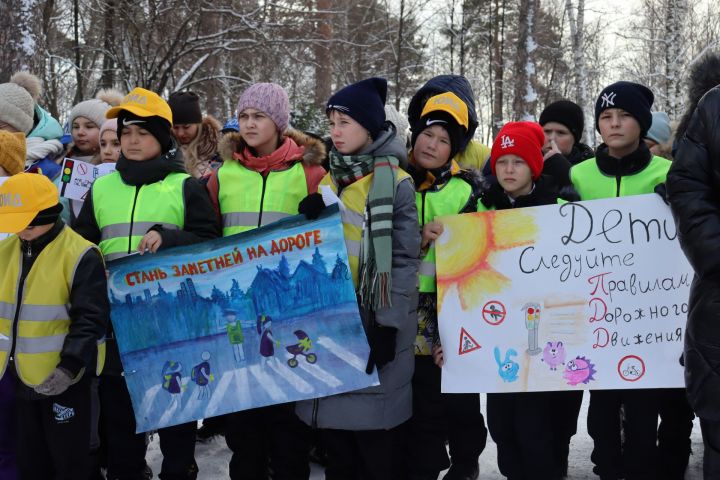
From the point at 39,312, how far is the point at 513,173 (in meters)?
2.48

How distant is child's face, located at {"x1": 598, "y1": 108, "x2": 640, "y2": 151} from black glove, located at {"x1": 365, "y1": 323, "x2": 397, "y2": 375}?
158cm

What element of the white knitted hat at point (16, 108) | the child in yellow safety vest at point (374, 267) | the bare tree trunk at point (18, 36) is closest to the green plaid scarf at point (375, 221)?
the child in yellow safety vest at point (374, 267)

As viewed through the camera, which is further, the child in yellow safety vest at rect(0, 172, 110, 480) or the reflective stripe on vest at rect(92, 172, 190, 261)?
the reflective stripe on vest at rect(92, 172, 190, 261)

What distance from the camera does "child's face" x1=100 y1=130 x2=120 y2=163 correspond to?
172 inches

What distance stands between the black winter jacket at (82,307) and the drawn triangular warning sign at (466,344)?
1.81 meters

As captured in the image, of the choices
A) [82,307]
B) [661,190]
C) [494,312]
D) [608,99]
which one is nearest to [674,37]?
[608,99]

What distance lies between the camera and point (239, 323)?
343 cm

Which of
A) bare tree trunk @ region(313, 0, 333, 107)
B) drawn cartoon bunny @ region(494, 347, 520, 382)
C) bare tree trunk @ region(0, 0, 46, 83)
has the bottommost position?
drawn cartoon bunny @ region(494, 347, 520, 382)

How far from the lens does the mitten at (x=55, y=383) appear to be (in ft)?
10.1

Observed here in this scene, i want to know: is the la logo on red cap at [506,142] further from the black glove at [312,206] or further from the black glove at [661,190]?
the black glove at [312,206]

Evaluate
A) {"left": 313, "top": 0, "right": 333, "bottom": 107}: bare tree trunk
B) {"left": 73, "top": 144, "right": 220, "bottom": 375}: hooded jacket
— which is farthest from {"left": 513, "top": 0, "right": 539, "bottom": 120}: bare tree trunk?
{"left": 73, "top": 144, "right": 220, "bottom": 375}: hooded jacket

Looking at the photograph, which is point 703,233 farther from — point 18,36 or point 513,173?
point 18,36

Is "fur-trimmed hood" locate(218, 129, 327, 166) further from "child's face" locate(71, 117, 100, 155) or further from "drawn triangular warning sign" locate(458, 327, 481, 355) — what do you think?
"child's face" locate(71, 117, 100, 155)

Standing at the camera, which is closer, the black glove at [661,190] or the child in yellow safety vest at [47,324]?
the child in yellow safety vest at [47,324]
